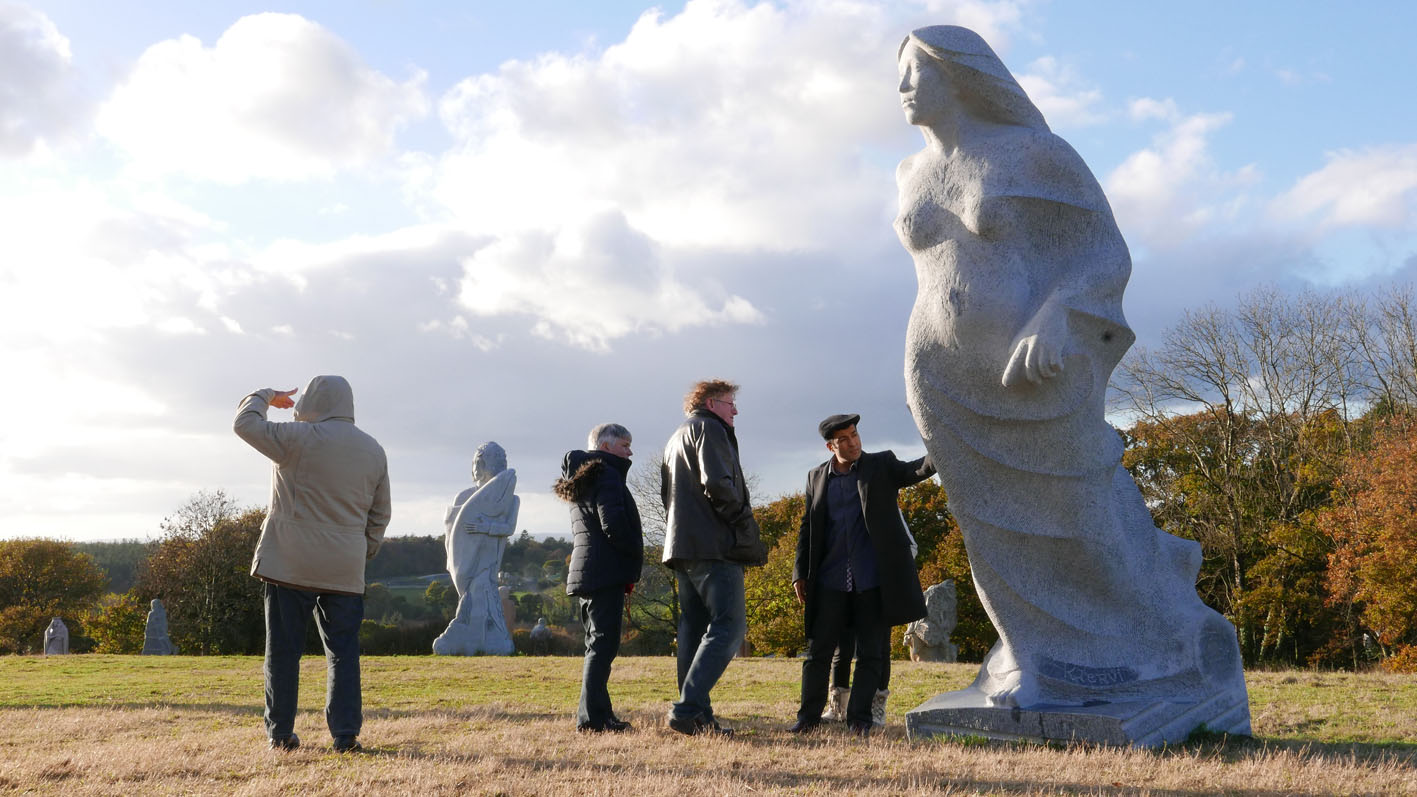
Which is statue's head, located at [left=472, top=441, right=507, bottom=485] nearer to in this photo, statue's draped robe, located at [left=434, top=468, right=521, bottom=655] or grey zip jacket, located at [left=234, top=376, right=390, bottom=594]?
statue's draped robe, located at [left=434, top=468, right=521, bottom=655]

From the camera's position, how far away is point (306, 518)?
16.5 ft

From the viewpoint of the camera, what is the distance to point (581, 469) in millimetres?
5812

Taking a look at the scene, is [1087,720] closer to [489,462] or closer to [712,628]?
[712,628]

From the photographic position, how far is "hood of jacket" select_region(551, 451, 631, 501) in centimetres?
580

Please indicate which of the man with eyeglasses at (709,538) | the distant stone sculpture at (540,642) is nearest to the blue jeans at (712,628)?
the man with eyeglasses at (709,538)

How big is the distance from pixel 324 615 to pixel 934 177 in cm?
384

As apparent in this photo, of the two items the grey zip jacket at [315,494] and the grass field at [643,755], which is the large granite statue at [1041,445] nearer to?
the grass field at [643,755]

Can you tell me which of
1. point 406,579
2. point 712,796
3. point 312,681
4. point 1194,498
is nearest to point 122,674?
point 312,681

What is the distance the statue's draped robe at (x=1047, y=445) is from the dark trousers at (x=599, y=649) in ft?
6.28

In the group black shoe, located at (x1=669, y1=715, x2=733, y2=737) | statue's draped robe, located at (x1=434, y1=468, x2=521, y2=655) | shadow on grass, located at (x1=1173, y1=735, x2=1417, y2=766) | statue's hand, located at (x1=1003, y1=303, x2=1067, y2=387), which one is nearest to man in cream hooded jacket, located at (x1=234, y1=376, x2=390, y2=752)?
black shoe, located at (x1=669, y1=715, x2=733, y2=737)

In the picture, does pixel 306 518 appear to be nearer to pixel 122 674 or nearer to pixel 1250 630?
pixel 122 674

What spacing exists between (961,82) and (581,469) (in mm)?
2902

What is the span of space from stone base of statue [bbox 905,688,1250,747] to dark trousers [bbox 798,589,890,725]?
356 millimetres

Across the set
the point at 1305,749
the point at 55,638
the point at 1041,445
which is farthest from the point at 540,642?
the point at 1305,749
